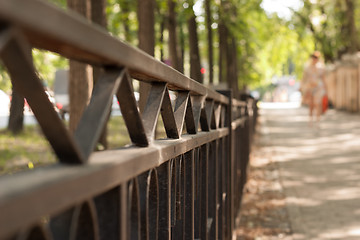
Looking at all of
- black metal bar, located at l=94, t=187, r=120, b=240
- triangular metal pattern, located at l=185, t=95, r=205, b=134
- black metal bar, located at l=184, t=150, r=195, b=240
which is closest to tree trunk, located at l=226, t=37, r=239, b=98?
triangular metal pattern, located at l=185, t=95, r=205, b=134

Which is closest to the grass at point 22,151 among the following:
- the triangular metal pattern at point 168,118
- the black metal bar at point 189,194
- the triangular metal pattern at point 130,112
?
the black metal bar at point 189,194

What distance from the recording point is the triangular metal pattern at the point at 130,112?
1.57m

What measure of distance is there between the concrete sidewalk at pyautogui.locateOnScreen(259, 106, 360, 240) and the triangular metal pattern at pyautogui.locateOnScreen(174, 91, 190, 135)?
358cm

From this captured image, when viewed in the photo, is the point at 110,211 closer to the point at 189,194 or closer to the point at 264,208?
the point at 189,194

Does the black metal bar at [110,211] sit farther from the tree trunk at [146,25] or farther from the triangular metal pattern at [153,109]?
the tree trunk at [146,25]

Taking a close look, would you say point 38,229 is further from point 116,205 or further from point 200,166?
point 200,166

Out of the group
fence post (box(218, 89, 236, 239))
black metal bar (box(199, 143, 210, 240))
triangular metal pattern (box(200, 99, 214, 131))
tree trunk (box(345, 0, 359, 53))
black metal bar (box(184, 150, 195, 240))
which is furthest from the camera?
tree trunk (box(345, 0, 359, 53))

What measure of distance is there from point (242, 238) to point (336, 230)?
884 mm

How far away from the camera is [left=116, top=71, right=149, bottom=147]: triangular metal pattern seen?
61.9 inches

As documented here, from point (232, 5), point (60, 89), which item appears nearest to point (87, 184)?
point (232, 5)

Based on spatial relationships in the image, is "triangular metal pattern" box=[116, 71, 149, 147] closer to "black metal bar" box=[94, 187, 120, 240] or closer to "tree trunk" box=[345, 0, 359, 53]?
"black metal bar" box=[94, 187, 120, 240]

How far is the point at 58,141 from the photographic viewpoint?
120cm

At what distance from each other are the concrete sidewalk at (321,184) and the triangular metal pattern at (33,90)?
194 inches

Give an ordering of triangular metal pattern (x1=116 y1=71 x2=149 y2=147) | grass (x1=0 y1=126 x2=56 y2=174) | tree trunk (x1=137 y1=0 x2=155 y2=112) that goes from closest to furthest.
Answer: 1. triangular metal pattern (x1=116 y1=71 x2=149 y2=147)
2. tree trunk (x1=137 y1=0 x2=155 y2=112)
3. grass (x1=0 y1=126 x2=56 y2=174)
